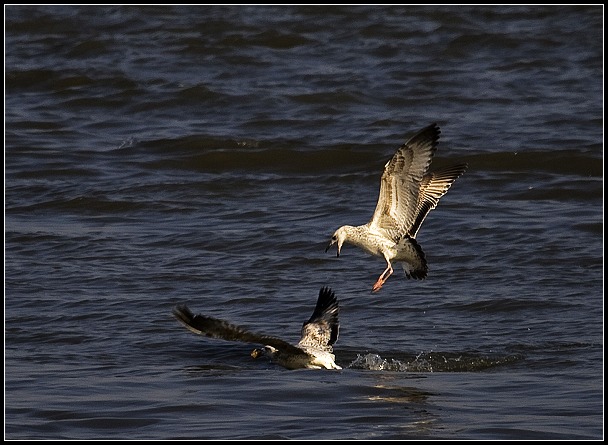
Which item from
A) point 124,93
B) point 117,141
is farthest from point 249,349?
point 124,93

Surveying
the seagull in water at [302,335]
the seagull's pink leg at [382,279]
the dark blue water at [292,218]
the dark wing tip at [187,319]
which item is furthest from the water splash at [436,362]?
the dark wing tip at [187,319]

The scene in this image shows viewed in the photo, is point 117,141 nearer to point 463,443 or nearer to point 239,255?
point 239,255

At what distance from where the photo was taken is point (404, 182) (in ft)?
24.3

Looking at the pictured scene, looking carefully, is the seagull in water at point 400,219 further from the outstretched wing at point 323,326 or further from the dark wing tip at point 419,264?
the outstretched wing at point 323,326

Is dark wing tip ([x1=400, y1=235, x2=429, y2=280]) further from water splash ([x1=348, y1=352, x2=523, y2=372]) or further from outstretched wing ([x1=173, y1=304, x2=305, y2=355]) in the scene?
outstretched wing ([x1=173, y1=304, x2=305, y2=355])

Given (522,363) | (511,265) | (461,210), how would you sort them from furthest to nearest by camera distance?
(461,210)
(511,265)
(522,363)

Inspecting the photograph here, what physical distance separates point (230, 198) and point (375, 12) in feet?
27.6

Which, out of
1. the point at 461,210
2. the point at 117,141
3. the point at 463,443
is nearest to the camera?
the point at 463,443

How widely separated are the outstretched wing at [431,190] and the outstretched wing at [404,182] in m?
0.09

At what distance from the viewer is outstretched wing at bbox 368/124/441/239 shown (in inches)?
289

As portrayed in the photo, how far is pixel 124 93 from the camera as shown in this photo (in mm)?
15094

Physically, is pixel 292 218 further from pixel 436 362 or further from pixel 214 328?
pixel 214 328

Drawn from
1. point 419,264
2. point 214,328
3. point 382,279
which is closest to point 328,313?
point 382,279

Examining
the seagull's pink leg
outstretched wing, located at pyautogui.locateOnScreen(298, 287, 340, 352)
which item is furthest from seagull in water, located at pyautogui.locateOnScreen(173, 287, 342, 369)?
the seagull's pink leg
